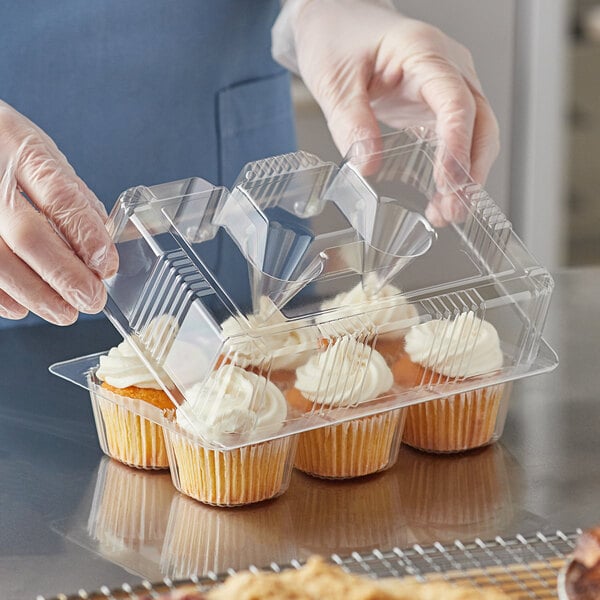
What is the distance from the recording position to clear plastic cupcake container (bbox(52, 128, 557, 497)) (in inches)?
43.9

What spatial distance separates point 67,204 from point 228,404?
0.25 meters

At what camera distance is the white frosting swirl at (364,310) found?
44.5 inches

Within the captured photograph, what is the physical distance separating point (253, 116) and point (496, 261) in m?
0.72

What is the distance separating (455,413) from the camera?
1242mm

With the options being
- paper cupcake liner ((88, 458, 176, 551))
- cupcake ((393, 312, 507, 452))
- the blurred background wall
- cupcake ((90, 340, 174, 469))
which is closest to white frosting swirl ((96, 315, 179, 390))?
cupcake ((90, 340, 174, 469))

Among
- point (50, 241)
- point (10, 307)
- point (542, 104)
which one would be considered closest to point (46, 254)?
point (50, 241)

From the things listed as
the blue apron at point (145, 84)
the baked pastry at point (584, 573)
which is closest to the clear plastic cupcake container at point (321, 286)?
the baked pastry at point (584, 573)

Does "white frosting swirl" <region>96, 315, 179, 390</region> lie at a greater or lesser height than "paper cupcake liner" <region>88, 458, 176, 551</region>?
greater

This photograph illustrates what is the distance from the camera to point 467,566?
3.26ft

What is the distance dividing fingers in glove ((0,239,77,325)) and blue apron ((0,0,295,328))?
57 cm

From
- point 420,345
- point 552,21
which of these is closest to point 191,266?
point 420,345

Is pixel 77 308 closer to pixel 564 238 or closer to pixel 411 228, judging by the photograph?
pixel 411 228

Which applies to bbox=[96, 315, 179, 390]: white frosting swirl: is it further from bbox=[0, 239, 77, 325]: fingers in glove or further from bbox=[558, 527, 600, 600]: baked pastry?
bbox=[558, 527, 600, 600]: baked pastry

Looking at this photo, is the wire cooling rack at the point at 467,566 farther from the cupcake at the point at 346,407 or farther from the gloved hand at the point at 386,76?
the gloved hand at the point at 386,76
